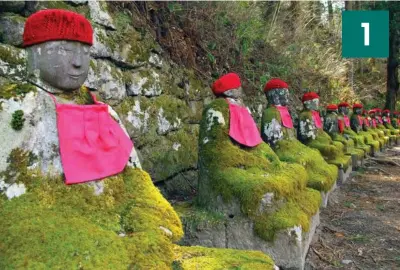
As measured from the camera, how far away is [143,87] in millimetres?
5352

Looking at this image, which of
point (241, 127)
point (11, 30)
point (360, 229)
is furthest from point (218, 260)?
point (360, 229)

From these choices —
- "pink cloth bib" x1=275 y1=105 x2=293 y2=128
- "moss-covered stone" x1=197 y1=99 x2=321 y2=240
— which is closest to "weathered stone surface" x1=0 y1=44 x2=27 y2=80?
"moss-covered stone" x1=197 y1=99 x2=321 y2=240

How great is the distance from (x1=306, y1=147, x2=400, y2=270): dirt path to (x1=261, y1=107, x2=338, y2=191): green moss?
572mm

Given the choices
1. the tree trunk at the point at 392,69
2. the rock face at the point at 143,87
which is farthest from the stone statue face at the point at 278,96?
the tree trunk at the point at 392,69

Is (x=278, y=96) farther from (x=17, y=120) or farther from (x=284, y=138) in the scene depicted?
(x=17, y=120)

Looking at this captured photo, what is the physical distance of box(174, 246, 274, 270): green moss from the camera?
8.01ft

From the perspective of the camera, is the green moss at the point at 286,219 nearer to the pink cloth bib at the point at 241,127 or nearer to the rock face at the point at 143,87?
the pink cloth bib at the point at 241,127

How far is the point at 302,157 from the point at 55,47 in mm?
4143

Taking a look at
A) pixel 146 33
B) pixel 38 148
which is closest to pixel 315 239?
pixel 146 33

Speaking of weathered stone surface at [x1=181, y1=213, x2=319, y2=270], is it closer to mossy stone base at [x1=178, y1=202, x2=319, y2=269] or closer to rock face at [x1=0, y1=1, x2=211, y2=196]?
mossy stone base at [x1=178, y1=202, x2=319, y2=269]

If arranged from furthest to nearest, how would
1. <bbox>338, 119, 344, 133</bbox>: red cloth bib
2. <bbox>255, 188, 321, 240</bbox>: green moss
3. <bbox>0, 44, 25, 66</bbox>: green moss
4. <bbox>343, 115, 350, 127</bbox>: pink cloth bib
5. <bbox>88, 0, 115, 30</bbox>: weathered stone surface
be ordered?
<bbox>343, 115, 350, 127</bbox>: pink cloth bib → <bbox>338, 119, 344, 133</bbox>: red cloth bib → <bbox>88, 0, 115, 30</bbox>: weathered stone surface → <bbox>255, 188, 321, 240</bbox>: green moss → <bbox>0, 44, 25, 66</bbox>: green moss

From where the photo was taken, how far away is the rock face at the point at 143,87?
445cm

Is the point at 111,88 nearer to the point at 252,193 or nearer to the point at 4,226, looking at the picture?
the point at 252,193

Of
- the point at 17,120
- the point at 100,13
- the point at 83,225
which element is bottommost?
the point at 83,225
